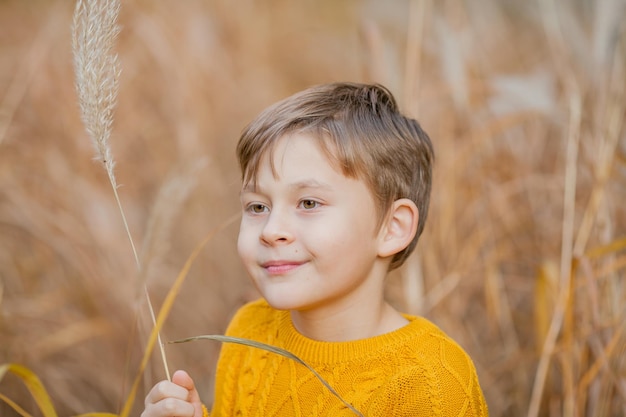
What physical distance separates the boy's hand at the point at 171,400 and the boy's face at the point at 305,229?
0.71ft

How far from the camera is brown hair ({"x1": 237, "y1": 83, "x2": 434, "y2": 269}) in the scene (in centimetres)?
141

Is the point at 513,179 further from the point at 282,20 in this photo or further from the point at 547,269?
the point at 282,20

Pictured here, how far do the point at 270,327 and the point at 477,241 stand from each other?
31.8 inches

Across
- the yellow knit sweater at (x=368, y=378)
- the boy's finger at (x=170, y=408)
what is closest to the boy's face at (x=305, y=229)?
the yellow knit sweater at (x=368, y=378)

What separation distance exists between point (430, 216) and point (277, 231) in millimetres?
1094

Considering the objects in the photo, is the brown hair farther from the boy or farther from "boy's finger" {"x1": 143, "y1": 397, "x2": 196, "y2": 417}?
"boy's finger" {"x1": 143, "y1": 397, "x2": 196, "y2": 417}

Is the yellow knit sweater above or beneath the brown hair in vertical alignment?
beneath

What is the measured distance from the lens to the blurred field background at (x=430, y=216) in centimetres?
189

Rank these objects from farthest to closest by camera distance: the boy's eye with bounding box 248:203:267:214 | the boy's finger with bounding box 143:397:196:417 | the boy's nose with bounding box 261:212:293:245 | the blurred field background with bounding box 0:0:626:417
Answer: the blurred field background with bounding box 0:0:626:417, the boy's eye with bounding box 248:203:267:214, the boy's nose with bounding box 261:212:293:245, the boy's finger with bounding box 143:397:196:417

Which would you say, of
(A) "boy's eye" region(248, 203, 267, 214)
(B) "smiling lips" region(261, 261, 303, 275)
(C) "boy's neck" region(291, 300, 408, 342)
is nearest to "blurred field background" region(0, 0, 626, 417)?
(A) "boy's eye" region(248, 203, 267, 214)

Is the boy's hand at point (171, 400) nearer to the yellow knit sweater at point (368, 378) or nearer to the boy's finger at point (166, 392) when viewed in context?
the boy's finger at point (166, 392)

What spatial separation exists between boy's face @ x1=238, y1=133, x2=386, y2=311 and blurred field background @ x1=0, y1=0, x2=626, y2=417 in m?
0.18

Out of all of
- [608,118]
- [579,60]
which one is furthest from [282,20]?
[608,118]

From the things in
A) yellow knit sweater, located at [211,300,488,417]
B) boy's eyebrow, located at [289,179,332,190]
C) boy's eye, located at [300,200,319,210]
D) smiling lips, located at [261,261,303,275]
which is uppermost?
boy's eyebrow, located at [289,179,332,190]
